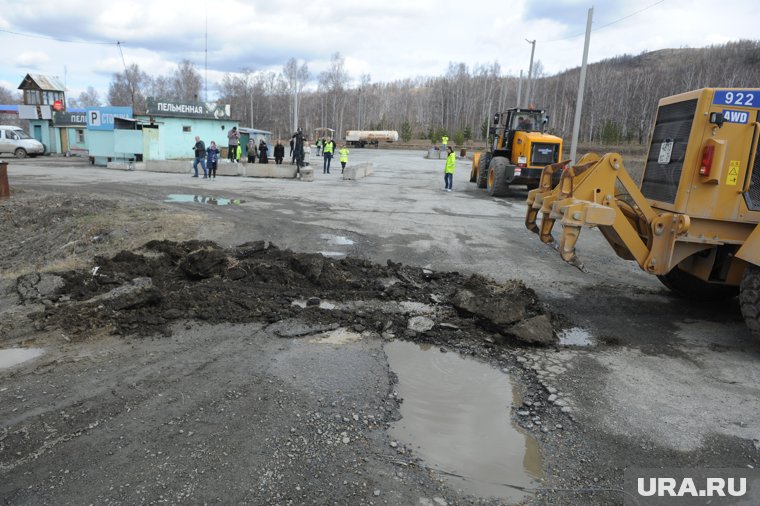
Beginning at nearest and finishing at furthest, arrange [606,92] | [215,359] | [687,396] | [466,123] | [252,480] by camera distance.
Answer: [252,480] → [687,396] → [215,359] → [606,92] → [466,123]

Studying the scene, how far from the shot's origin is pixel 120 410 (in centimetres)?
391

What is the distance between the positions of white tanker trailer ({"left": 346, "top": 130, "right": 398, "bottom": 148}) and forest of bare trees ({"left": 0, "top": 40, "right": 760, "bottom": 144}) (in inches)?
244

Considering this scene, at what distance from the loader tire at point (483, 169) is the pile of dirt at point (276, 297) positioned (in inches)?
540

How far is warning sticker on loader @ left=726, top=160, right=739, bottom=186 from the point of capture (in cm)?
566

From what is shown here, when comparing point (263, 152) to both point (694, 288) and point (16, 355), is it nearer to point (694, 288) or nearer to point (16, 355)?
point (16, 355)

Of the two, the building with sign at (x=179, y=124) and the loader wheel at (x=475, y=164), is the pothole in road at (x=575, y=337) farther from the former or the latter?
the building with sign at (x=179, y=124)

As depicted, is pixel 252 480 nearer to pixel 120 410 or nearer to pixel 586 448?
pixel 120 410

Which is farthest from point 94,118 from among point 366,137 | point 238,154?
point 366,137

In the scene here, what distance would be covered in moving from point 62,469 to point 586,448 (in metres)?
3.59

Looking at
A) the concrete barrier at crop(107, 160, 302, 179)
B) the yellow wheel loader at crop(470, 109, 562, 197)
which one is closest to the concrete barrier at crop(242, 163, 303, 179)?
the concrete barrier at crop(107, 160, 302, 179)

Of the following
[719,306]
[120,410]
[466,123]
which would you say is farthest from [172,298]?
[466,123]

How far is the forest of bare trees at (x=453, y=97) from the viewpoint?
7631cm

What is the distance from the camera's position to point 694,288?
7.17 m

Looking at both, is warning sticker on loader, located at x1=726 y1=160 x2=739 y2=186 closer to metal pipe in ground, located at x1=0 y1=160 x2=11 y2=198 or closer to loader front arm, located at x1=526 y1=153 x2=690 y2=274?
loader front arm, located at x1=526 y1=153 x2=690 y2=274
